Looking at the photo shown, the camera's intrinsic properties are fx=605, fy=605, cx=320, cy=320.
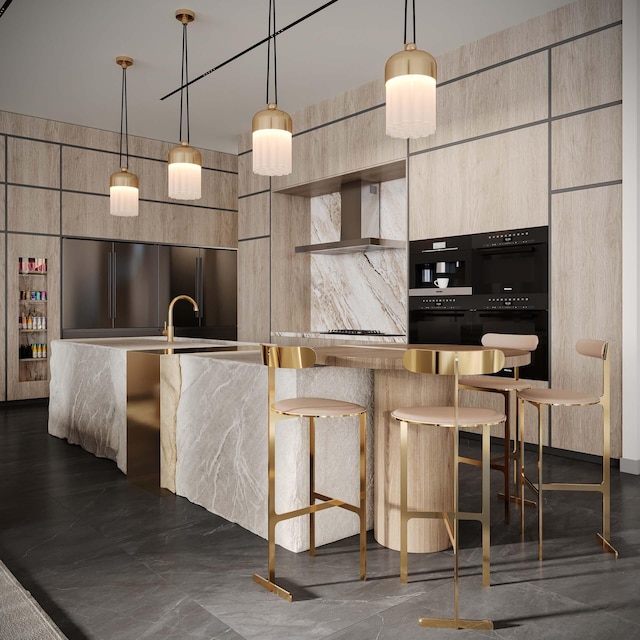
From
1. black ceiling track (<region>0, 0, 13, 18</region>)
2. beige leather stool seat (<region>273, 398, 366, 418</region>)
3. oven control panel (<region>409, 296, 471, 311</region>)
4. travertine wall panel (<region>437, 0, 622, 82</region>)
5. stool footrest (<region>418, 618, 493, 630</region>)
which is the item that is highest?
black ceiling track (<region>0, 0, 13, 18</region>)

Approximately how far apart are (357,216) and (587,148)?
2.40 m

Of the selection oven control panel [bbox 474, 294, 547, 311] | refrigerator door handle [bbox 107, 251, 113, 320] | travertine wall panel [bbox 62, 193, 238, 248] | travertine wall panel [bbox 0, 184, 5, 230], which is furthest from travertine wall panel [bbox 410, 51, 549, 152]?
travertine wall panel [bbox 0, 184, 5, 230]

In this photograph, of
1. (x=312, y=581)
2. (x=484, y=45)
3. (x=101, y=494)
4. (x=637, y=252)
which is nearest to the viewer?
(x=312, y=581)

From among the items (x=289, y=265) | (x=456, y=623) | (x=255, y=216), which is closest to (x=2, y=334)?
(x=255, y=216)

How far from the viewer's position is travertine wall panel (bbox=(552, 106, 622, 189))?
148 inches

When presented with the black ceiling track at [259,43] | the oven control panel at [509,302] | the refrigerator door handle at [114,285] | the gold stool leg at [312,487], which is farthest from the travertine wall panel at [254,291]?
the gold stool leg at [312,487]

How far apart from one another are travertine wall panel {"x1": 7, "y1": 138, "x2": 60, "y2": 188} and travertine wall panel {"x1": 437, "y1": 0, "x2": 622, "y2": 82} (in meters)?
4.12

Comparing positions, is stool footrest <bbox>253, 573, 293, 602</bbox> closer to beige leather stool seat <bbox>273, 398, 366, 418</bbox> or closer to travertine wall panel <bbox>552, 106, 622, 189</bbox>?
beige leather stool seat <bbox>273, 398, 366, 418</bbox>

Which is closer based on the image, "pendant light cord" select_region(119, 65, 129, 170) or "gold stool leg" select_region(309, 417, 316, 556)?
"gold stool leg" select_region(309, 417, 316, 556)

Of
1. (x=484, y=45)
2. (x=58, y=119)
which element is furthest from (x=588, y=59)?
(x=58, y=119)

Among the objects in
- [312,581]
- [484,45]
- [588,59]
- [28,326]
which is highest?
[484,45]

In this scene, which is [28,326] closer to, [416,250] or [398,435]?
[416,250]

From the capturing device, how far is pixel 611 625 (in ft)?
6.23

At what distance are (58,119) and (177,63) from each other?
217 cm
